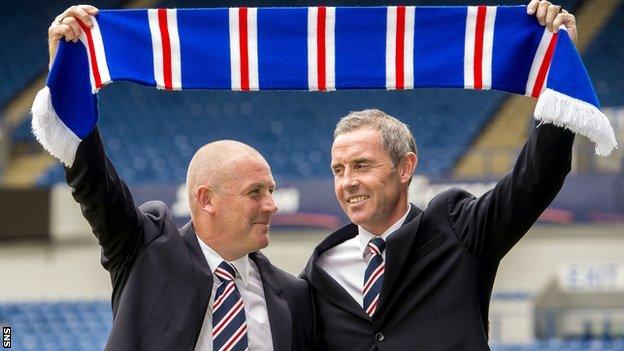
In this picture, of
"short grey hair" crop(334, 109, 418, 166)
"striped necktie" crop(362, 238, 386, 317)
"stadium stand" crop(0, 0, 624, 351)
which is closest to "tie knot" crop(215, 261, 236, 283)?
"striped necktie" crop(362, 238, 386, 317)

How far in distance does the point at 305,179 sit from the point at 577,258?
2.50m

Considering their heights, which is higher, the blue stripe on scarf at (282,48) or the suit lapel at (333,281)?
the blue stripe on scarf at (282,48)

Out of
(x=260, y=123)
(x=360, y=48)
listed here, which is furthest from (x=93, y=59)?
(x=260, y=123)

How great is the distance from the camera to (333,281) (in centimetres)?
375

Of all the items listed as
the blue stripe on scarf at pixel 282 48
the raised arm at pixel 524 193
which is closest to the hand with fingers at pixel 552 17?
→ the raised arm at pixel 524 193

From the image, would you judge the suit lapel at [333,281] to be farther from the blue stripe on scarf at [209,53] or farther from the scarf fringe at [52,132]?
the scarf fringe at [52,132]

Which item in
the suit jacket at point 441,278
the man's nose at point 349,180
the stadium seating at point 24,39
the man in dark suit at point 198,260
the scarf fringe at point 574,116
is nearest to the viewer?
the scarf fringe at point 574,116

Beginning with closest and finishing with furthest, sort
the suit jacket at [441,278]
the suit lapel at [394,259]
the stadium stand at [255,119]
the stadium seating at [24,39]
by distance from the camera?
the suit jacket at [441,278], the suit lapel at [394,259], the stadium stand at [255,119], the stadium seating at [24,39]

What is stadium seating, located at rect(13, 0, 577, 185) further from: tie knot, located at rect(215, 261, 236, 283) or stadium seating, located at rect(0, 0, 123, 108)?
tie knot, located at rect(215, 261, 236, 283)

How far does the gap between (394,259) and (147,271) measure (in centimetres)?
74

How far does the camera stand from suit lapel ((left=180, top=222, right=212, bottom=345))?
3531mm

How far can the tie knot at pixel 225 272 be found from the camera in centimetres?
364

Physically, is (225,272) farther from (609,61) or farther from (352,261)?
(609,61)

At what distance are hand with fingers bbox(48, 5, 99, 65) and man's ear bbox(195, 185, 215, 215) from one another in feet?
1.96
